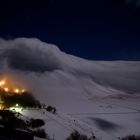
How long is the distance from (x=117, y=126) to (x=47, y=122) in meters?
33.0

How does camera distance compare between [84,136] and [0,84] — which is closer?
[84,136]

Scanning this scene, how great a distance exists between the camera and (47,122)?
4538 centimetres

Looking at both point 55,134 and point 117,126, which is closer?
point 55,134

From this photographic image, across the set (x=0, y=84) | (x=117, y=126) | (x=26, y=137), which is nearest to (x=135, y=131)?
(x=117, y=126)

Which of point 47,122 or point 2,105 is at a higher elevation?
point 2,105

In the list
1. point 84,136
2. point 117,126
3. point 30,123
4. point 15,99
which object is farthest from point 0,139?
point 117,126

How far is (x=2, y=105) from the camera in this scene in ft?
184

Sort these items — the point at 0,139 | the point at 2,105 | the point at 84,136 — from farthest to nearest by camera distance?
the point at 2,105
the point at 84,136
the point at 0,139

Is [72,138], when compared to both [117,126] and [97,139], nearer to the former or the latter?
[97,139]

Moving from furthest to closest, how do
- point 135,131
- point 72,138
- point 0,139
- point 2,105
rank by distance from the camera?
point 135,131, point 2,105, point 72,138, point 0,139

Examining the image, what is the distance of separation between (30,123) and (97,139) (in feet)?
45.2

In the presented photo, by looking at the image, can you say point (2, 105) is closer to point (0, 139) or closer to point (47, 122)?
point (47, 122)

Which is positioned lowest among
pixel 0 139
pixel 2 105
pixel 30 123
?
pixel 0 139

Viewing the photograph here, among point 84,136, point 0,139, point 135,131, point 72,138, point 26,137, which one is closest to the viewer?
point 0,139
